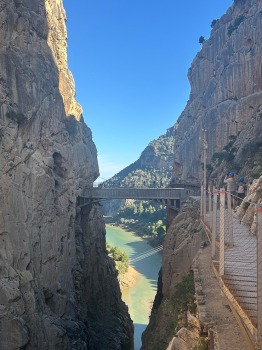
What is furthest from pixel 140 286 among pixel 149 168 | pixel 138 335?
pixel 149 168

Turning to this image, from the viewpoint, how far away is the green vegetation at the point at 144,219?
10284 centimetres

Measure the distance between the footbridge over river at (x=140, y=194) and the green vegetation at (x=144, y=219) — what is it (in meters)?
55.7

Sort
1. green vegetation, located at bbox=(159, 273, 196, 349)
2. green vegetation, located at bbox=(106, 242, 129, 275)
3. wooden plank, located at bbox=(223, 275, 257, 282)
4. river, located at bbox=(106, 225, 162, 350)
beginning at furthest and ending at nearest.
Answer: green vegetation, located at bbox=(106, 242, 129, 275), river, located at bbox=(106, 225, 162, 350), green vegetation, located at bbox=(159, 273, 196, 349), wooden plank, located at bbox=(223, 275, 257, 282)

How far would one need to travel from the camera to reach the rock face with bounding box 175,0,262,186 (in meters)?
42.5

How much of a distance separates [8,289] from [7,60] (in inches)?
634

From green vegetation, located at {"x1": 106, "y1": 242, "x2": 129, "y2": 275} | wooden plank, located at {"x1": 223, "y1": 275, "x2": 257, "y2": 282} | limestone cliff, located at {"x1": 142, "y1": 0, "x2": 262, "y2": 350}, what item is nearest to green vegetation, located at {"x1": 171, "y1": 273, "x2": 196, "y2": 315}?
wooden plank, located at {"x1": 223, "y1": 275, "x2": 257, "y2": 282}

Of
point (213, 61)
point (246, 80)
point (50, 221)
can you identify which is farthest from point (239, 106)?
point (50, 221)

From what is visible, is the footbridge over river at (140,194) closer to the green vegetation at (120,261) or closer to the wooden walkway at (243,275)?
the wooden walkway at (243,275)

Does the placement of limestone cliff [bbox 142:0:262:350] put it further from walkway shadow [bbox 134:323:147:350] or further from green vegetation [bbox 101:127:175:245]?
green vegetation [bbox 101:127:175:245]

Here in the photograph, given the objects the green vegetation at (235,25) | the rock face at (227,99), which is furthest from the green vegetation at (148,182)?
the green vegetation at (235,25)

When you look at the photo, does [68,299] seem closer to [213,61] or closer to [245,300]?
[245,300]

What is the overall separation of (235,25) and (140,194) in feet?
112

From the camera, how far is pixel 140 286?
57.5 metres

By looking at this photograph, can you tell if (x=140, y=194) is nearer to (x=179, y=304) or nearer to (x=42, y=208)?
(x=42, y=208)
